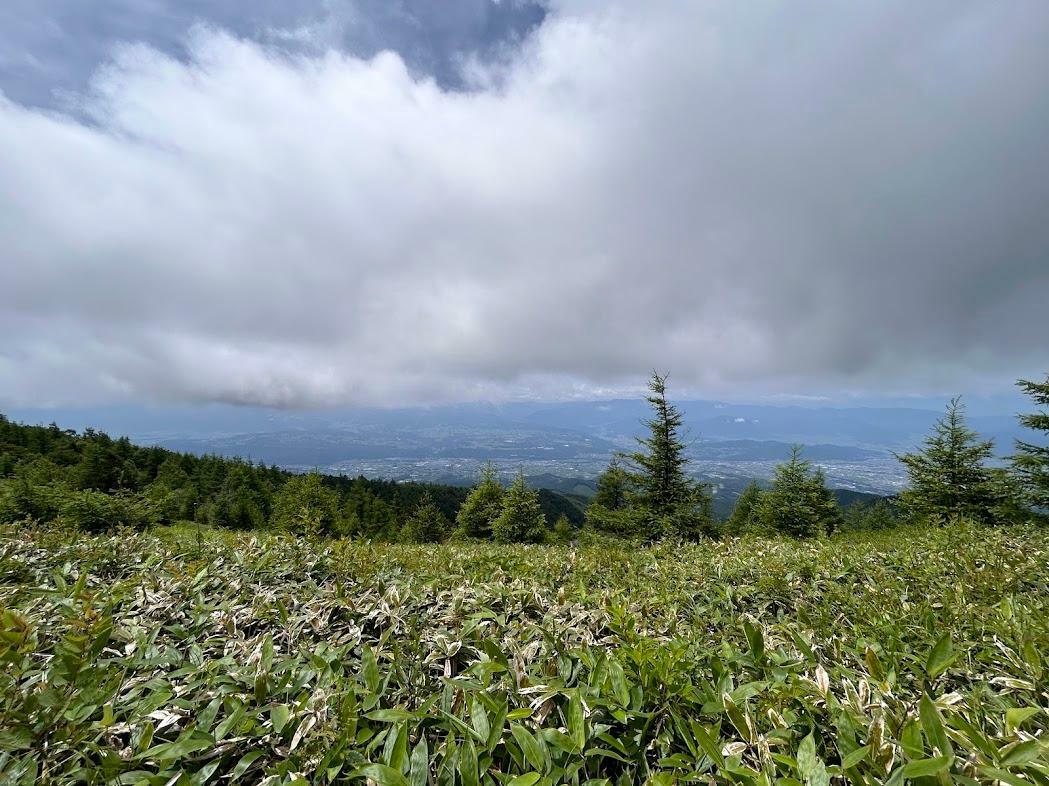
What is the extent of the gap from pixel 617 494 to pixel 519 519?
13.2m

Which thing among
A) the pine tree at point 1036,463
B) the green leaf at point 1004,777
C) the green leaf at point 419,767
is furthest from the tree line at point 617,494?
the green leaf at point 1004,777

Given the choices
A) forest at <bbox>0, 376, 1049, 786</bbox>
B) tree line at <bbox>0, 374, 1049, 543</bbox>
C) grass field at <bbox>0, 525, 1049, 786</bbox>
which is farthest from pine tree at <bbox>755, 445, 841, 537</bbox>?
grass field at <bbox>0, 525, 1049, 786</bbox>

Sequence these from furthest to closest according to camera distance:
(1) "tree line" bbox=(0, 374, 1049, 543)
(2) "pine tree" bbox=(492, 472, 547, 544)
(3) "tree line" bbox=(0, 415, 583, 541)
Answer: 1. (2) "pine tree" bbox=(492, 472, 547, 544)
2. (1) "tree line" bbox=(0, 374, 1049, 543)
3. (3) "tree line" bbox=(0, 415, 583, 541)

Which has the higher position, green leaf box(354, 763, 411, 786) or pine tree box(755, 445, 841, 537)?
green leaf box(354, 763, 411, 786)

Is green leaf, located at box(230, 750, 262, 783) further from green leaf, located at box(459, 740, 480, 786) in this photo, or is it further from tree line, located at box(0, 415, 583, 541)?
tree line, located at box(0, 415, 583, 541)

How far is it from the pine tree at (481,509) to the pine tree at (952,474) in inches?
896

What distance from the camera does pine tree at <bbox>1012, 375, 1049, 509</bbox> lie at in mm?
17266

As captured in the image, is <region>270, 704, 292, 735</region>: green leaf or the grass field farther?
<region>270, 704, 292, 735</region>: green leaf

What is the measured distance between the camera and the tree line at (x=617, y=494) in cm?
1298

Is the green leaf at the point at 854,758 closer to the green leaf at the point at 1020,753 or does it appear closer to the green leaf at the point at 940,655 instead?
the green leaf at the point at 1020,753

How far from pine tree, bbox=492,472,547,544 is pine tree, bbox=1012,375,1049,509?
Answer: 22696mm

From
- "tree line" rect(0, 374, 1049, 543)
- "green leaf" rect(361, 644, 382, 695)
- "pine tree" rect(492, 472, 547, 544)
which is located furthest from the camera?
"pine tree" rect(492, 472, 547, 544)

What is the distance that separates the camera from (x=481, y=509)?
96.6ft

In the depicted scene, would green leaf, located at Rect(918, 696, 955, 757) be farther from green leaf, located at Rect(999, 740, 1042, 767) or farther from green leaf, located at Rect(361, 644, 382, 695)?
green leaf, located at Rect(361, 644, 382, 695)
